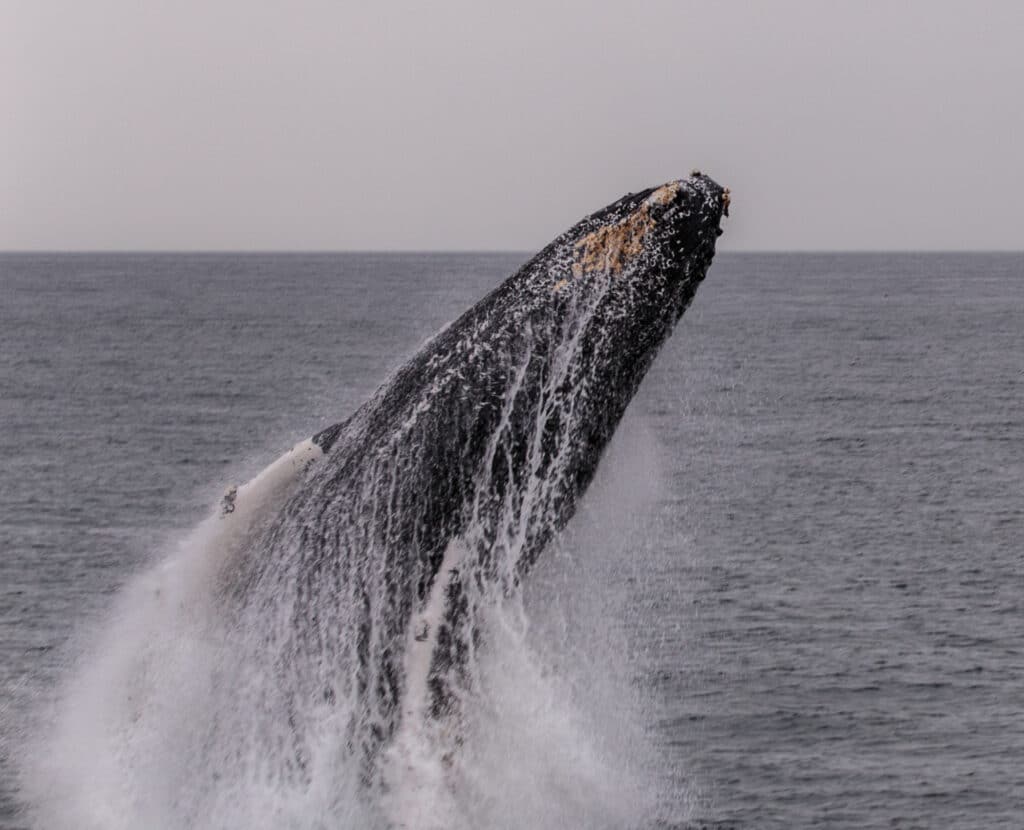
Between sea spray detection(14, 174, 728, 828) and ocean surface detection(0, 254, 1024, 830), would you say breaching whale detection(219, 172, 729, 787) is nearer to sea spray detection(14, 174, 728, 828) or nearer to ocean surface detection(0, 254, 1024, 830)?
sea spray detection(14, 174, 728, 828)

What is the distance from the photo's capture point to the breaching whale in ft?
43.7

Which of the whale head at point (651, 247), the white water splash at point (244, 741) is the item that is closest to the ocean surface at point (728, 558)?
the white water splash at point (244, 741)

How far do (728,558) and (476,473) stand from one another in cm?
2182

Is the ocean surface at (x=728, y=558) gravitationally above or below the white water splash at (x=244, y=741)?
below

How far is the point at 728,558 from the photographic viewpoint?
1358 inches

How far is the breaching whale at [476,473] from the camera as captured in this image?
13.3m

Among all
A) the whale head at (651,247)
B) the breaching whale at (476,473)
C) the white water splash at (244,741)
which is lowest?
the white water splash at (244,741)

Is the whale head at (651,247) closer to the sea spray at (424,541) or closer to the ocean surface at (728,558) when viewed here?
the sea spray at (424,541)

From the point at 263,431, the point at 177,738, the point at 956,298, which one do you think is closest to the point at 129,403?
the point at 263,431

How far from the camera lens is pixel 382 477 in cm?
1353

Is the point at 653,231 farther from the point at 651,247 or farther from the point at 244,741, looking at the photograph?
the point at 244,741

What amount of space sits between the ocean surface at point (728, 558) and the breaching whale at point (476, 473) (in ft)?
3.06

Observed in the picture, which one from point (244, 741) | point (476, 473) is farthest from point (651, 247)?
point (244, 741)

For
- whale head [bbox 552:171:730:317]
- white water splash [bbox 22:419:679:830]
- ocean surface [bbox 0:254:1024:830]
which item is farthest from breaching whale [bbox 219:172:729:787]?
ocean surface [bbox 0:254:1024:830]
